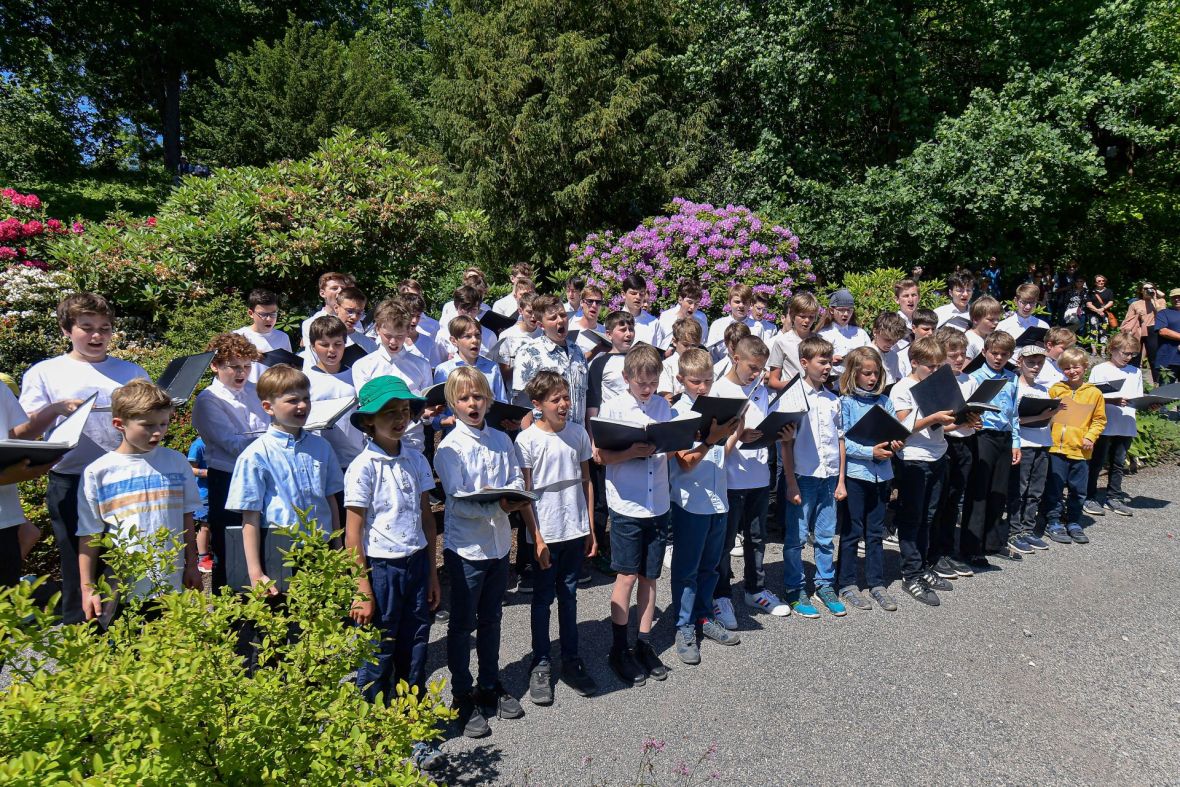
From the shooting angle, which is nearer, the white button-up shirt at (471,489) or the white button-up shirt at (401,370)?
the white button-up shirt at (471,489)

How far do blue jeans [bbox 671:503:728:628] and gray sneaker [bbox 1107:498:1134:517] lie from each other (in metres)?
5.44

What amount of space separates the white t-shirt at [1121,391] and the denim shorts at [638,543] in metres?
5.60

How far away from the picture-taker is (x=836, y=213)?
1593cm

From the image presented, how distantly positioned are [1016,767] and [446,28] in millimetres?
20220

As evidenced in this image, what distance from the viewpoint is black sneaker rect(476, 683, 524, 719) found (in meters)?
4.05

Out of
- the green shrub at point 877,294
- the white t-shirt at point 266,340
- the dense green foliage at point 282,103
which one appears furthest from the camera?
the dense green foliage at point 282,103

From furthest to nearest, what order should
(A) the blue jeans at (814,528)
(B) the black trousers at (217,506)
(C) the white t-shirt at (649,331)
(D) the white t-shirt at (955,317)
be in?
(D) the white t-shirt at (955,317) → (C) the white t-shirt at (649,331) → (A) the blue jeans at (814,528) → (B) the black trousers at (217,506)


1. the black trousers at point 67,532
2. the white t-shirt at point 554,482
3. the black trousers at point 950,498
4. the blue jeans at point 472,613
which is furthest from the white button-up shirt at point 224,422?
the black trousers at point 950,498

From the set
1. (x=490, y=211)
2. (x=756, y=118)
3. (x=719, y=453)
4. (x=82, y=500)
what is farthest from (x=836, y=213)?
(x=82, y=500)

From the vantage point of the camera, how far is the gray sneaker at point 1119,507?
7.76 m

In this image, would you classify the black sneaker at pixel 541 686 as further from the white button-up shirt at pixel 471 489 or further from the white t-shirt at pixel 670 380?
the white t-shirt at pixel 670 380

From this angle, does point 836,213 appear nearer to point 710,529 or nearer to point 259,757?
point 710,529

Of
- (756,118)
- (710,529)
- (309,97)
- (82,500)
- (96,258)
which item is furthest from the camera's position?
(309,97)

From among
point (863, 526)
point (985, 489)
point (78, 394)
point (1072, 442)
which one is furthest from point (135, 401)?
point (1072, 442)
